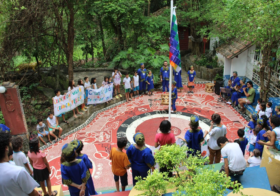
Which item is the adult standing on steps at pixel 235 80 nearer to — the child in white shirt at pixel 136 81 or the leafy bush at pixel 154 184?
the child in white shirt at pixel 136 81

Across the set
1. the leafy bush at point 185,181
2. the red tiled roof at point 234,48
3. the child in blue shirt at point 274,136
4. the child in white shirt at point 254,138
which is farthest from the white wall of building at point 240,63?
the leafy bush at point 185,181

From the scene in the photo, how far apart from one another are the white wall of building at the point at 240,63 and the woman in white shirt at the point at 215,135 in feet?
24.1

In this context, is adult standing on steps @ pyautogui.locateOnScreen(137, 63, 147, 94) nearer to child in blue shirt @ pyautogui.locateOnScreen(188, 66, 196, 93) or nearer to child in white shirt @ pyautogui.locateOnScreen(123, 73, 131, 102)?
child in white shirt @ pyautogui.locateOnScreen(123, 73, 131, 102)

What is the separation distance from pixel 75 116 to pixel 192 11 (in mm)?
10579

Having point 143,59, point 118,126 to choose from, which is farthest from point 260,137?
point 143,59

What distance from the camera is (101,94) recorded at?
388 inches

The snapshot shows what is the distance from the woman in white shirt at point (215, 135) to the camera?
5.21m

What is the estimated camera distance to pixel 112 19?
13961mm

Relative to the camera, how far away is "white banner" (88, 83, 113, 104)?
9.62 meters

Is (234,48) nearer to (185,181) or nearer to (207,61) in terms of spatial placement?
(207,61)

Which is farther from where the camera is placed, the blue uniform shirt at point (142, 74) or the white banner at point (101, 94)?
the blue uniform shirt at point (142, 74)

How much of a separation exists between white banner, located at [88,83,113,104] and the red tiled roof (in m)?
5.90

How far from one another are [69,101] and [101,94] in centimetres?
168

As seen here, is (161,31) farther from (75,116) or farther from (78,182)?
(78,182)
